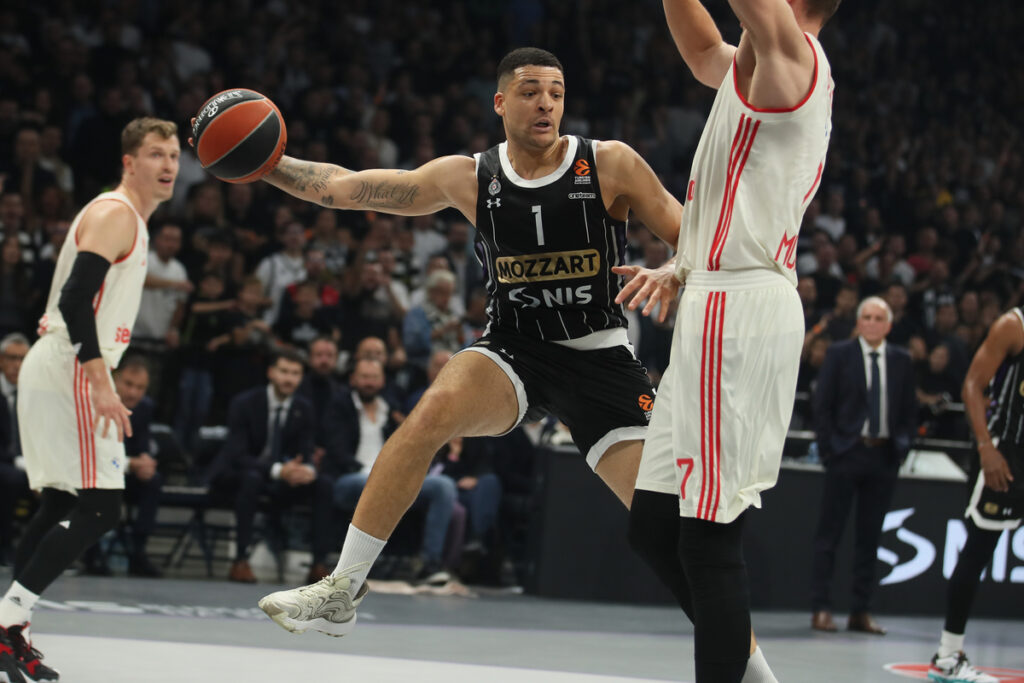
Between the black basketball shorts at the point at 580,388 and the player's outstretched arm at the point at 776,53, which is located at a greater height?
the player's outstretched arm at the point at 776,53

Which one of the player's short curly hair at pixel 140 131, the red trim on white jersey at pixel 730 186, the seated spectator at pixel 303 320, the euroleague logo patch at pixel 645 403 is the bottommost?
the euroleague logo patch at pixel 645 403

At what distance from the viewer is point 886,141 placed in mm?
15953

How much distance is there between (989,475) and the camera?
18.9 ft

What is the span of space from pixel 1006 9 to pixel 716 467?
17967 millimetres

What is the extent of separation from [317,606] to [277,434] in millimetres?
4739

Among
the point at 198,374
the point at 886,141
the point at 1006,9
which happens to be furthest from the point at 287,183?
the point at 1006,9

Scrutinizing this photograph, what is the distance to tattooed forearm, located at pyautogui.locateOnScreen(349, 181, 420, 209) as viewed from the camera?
420cm

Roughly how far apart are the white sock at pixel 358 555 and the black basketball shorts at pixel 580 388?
680mm

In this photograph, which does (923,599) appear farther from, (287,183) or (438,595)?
(287,183)

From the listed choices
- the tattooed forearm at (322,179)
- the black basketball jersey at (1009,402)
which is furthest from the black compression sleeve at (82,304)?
the black basketball jersey at (1009,402)

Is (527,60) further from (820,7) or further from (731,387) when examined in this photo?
(731,387)

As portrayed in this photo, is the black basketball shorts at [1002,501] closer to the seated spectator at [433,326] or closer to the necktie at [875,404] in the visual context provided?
the necktie at [875,404]

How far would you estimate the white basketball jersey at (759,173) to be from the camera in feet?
9.88

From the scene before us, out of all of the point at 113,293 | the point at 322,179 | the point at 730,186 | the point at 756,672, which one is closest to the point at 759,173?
the point at 730,186
